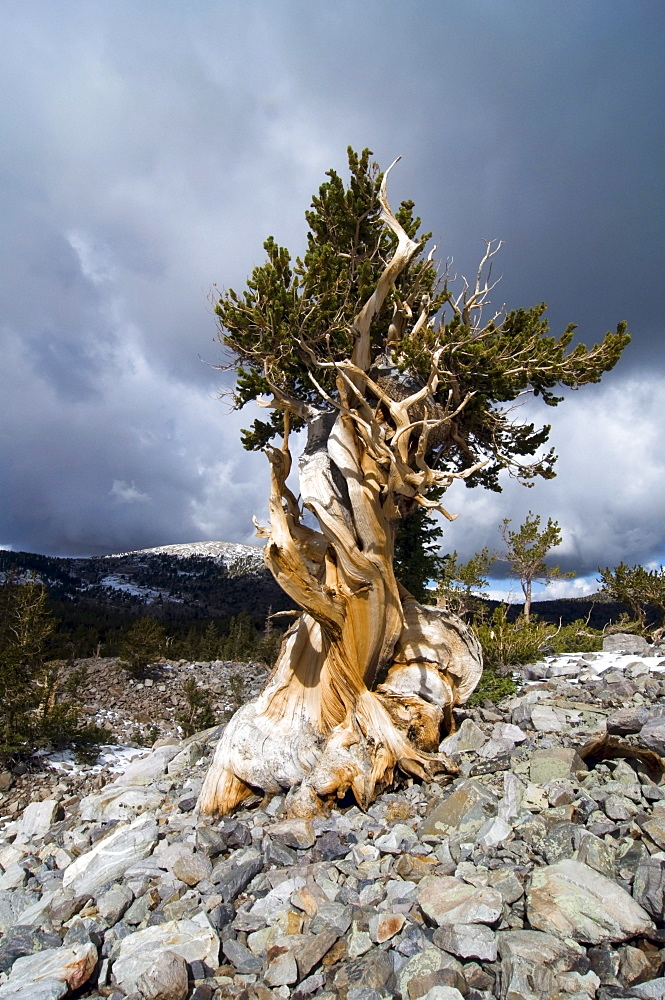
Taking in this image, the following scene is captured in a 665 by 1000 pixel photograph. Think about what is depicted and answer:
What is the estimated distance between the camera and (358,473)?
7770mm

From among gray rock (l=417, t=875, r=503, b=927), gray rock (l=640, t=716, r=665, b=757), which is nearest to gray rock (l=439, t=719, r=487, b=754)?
gray rock (l=640, t=716, r=665, b=757)

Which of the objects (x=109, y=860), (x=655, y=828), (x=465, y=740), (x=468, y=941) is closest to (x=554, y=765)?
(x=655, y=828)

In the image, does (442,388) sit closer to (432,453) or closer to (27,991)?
(432,453)

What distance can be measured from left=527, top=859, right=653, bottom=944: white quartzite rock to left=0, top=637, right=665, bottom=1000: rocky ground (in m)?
0.01

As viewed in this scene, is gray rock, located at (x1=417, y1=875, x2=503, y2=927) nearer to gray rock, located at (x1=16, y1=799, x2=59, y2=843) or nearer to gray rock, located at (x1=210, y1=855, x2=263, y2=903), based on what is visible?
gray rock, located at (x1=210, y1=855, x2=263, y2=903)

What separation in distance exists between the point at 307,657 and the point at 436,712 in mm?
2247

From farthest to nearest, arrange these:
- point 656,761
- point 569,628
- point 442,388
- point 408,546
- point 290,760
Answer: point 569,628
point 408,546
point 442,388
point 290,760
point 656,761

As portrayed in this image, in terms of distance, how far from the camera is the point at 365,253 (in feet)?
31.1

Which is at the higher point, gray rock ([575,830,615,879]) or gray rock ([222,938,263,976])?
gray rock ([575,830,615,879])

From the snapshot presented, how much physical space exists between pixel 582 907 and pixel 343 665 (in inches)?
171

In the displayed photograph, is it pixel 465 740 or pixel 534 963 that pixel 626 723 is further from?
pixel 534 963

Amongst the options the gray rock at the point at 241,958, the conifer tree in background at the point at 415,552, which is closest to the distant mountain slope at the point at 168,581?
the conifer tree in background at the point at 415,552

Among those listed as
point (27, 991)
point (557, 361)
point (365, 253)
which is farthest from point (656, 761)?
point (365, 253)

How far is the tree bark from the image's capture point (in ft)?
22.4
